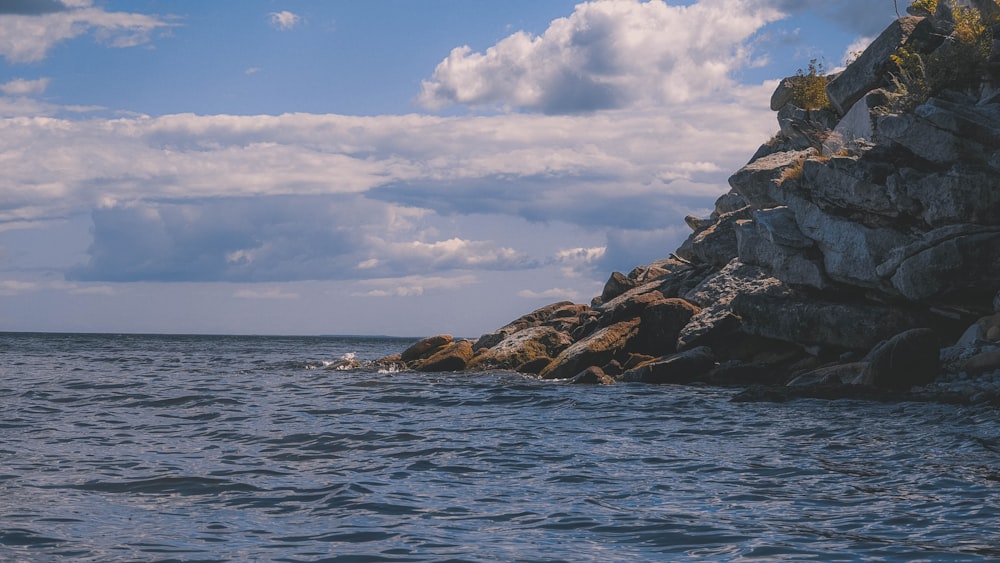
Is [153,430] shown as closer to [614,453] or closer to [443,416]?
[443,416]

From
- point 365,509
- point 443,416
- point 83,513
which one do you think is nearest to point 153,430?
point 443,416

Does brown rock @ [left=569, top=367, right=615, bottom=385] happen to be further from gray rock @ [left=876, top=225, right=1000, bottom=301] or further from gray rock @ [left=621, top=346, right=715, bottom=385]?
gray rock @ [left=876, top=225, right=1000, bottom=301]

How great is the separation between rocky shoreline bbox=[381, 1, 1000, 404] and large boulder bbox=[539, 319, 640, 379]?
0.05m

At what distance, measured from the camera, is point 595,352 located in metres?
30.9

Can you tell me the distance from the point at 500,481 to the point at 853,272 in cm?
1733

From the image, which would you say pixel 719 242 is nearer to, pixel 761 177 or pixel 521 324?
pixel 761 177

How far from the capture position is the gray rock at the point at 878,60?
30.3 m

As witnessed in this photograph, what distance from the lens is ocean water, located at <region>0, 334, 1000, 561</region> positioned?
8.83m

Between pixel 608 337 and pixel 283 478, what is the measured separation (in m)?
19.7

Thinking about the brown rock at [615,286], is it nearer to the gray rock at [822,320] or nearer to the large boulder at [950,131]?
the gray rock at [822,320]

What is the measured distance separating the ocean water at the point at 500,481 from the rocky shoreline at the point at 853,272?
4.29 metres

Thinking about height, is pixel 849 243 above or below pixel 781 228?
below

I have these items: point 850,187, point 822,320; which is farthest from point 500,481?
point 850,187

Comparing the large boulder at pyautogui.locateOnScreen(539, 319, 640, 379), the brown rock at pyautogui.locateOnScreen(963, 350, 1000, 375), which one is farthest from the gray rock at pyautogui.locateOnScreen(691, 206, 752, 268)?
the brown rock at pyautogui.locateOnScreen(963, 350, 1000, 375)
